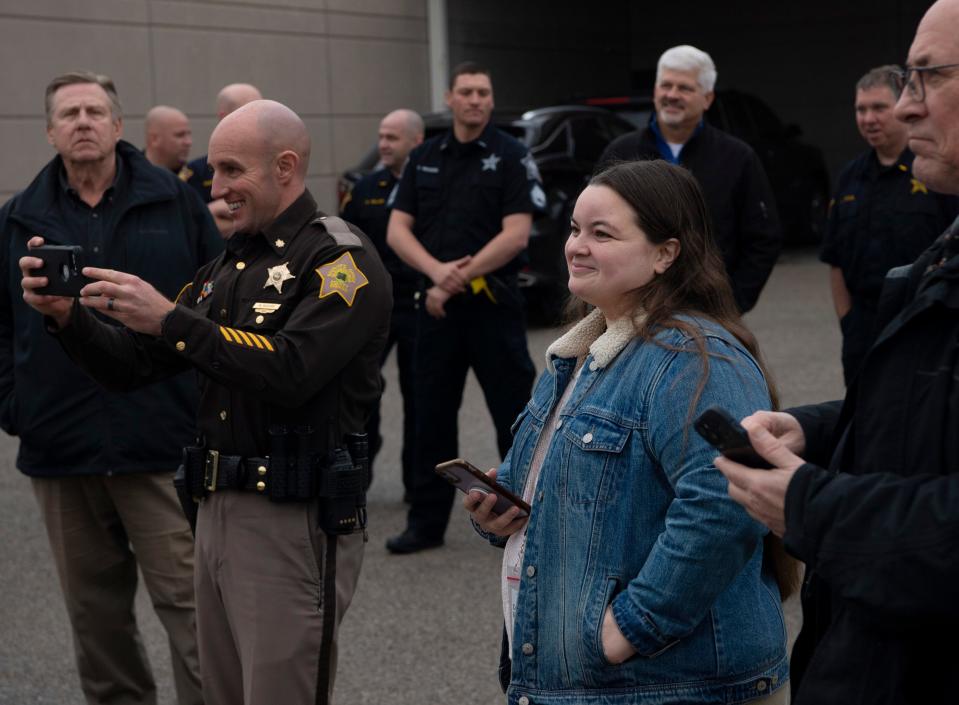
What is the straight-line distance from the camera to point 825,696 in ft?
7.00

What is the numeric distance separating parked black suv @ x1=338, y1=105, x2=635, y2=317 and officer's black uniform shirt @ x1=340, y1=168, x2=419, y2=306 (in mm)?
4483

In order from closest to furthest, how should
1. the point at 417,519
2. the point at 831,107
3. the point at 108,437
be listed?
the point at 108,437, the point at 417,519, the point at 831,107

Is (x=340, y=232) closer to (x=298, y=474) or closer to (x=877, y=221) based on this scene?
(x=298, y=474)

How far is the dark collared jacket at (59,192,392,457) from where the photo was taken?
3398 mm

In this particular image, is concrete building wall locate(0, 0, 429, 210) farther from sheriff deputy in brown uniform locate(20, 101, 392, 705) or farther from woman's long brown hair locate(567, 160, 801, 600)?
woman's long brown hair locate(567, 160, 801, 600)

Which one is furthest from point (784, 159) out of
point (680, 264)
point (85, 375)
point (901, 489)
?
point (901, 489)

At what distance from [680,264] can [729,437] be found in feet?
2.52

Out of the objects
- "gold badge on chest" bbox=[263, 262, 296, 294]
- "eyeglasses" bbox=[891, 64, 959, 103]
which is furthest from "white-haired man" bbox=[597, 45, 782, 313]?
"eyeglasses" bbox=[891, 64, 959, 103]

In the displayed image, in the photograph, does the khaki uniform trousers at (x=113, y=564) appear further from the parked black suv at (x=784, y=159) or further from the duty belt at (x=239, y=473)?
the parked black suv at (x=784, y=159)

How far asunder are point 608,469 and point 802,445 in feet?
1.47

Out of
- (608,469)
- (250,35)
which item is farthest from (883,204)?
(250,35)

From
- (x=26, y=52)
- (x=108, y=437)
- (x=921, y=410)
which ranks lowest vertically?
(x=108, y=437)

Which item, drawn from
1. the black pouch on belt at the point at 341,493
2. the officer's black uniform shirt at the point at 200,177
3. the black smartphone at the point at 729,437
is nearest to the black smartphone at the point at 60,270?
the black pouch on belt at the point at 341,493

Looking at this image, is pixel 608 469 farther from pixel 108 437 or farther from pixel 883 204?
pixel 883 204
